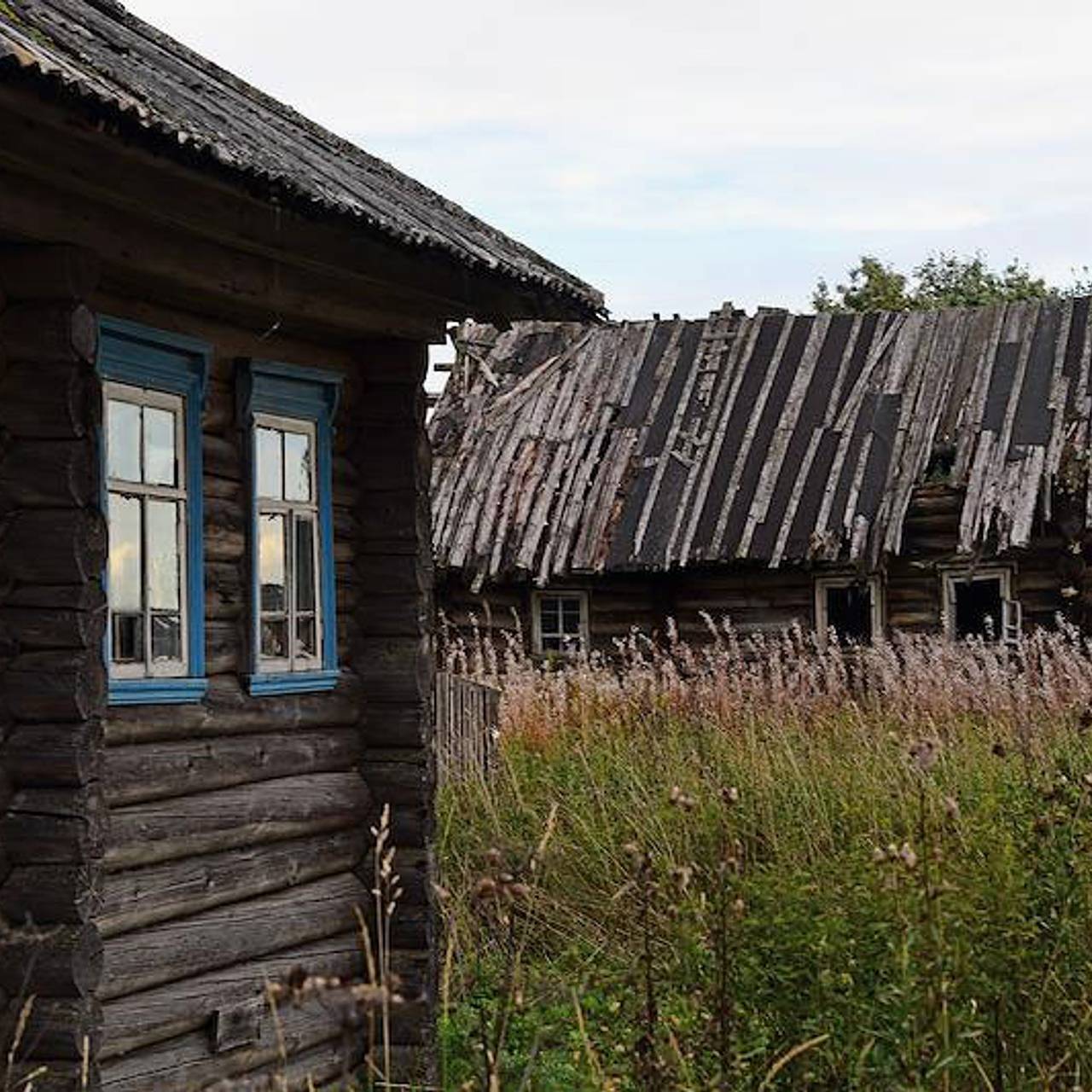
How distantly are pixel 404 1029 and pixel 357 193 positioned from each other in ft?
11.7

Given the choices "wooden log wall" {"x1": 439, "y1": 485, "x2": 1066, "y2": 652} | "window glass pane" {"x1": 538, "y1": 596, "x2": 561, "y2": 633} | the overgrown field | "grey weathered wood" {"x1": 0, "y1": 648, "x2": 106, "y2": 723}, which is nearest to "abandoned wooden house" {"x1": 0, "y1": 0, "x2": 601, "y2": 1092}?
"grey weathered wood" {"x1": 0, "y1": 648, "x2": 106, "y2": 723}

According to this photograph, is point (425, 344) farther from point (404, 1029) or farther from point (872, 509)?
point (872, 509)

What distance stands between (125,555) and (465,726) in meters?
6.56

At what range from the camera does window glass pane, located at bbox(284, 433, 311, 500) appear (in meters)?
8.57

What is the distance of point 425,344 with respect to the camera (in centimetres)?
923

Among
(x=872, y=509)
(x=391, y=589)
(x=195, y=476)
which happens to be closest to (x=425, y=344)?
(x=391, y=589)

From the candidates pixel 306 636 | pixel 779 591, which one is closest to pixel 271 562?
pixel 306 636

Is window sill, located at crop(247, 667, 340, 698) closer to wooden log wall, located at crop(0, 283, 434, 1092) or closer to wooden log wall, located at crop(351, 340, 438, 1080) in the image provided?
wooden log wall, located at crop(0, 283, 434, 1092)

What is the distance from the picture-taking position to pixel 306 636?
873 cm

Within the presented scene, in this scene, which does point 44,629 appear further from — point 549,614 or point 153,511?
point 549,614

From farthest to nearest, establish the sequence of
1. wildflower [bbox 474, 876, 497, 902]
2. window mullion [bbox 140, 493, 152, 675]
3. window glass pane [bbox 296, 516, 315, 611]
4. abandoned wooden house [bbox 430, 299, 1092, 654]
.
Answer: abandoned wooden house [bbox 430, 299, 1092, 654] < window glass pane [bbox 296, 516, 315, 611] < window mullion [bbox 140, 493, 152, 675] < wildflower [bbox 474, 876, 497, 902]

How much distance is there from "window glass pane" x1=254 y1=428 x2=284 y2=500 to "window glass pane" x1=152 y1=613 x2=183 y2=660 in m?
0.79

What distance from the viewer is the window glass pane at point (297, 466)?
8570 mm

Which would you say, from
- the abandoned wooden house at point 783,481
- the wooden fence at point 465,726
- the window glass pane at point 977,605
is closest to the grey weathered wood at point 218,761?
the wooden fence at point 465,726
